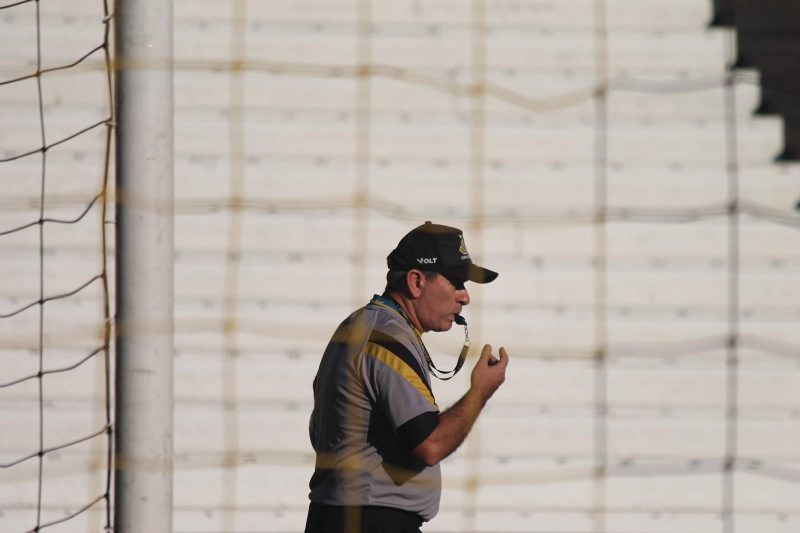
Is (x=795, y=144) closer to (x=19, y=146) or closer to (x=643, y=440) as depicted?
(x=643, y=440)

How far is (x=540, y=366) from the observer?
481cm

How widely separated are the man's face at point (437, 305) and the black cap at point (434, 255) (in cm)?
3

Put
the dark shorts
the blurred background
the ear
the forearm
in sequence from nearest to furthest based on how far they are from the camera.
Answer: the forearm
the dark shorts
the ear
the blurred background

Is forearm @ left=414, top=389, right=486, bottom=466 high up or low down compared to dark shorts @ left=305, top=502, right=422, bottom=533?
up

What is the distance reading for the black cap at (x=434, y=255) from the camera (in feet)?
8.98

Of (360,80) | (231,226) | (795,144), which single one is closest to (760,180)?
(795,144)

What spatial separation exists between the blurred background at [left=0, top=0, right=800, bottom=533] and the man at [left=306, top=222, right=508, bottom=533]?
198 cm

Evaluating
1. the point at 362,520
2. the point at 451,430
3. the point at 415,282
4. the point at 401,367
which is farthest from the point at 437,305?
the point at 362,520

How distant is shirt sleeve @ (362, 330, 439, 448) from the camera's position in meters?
2.51

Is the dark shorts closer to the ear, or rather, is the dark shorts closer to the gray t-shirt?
the gray t-shirt

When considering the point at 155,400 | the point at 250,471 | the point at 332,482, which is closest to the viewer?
the point at 155,400

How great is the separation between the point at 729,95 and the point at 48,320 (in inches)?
124

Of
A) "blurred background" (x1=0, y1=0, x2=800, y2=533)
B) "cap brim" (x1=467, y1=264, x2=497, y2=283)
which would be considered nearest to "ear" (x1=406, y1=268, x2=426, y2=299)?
"cap brim" (x1=467, y1=264, x2=497, y2=283)

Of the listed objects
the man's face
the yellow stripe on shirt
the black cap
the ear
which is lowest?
the yellow stripe on shirt
